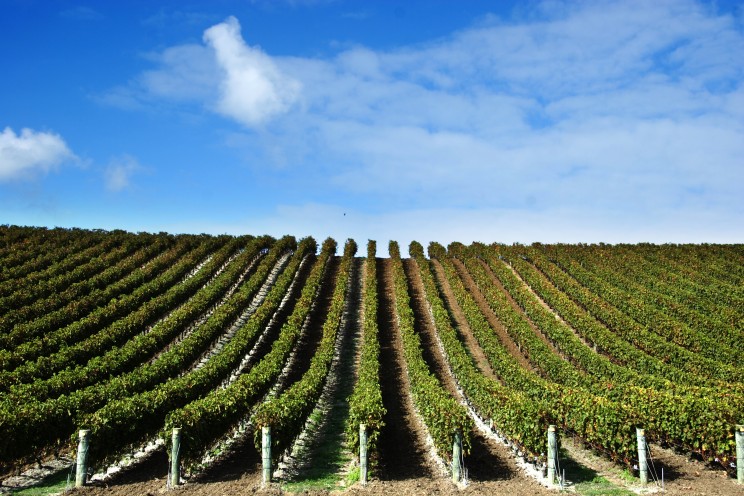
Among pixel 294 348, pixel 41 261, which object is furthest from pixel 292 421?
pixel 41 261

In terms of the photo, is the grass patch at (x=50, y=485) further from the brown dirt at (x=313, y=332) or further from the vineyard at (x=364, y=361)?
the brown dirt at (x=313, y=332)

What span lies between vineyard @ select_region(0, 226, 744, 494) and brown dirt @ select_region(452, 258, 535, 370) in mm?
259

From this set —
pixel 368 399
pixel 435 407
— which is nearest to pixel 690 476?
pixel 435 407

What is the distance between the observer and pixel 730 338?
35438 mm

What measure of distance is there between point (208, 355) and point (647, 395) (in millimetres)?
24990

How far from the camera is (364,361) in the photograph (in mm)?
27312

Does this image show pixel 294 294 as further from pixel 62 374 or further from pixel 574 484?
pixel 574 484

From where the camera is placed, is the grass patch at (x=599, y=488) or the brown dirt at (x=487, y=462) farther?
the brown dirt at (x=487, y=462)

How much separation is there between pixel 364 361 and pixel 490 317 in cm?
1770

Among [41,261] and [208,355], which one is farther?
[41,261]

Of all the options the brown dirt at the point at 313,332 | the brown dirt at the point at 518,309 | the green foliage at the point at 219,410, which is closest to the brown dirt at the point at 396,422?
the brown dirt at the point at 313,332

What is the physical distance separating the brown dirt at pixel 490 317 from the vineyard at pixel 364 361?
26cm

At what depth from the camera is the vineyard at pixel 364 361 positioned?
51.9 feet

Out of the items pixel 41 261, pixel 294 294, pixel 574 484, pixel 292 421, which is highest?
pixel 41 261
